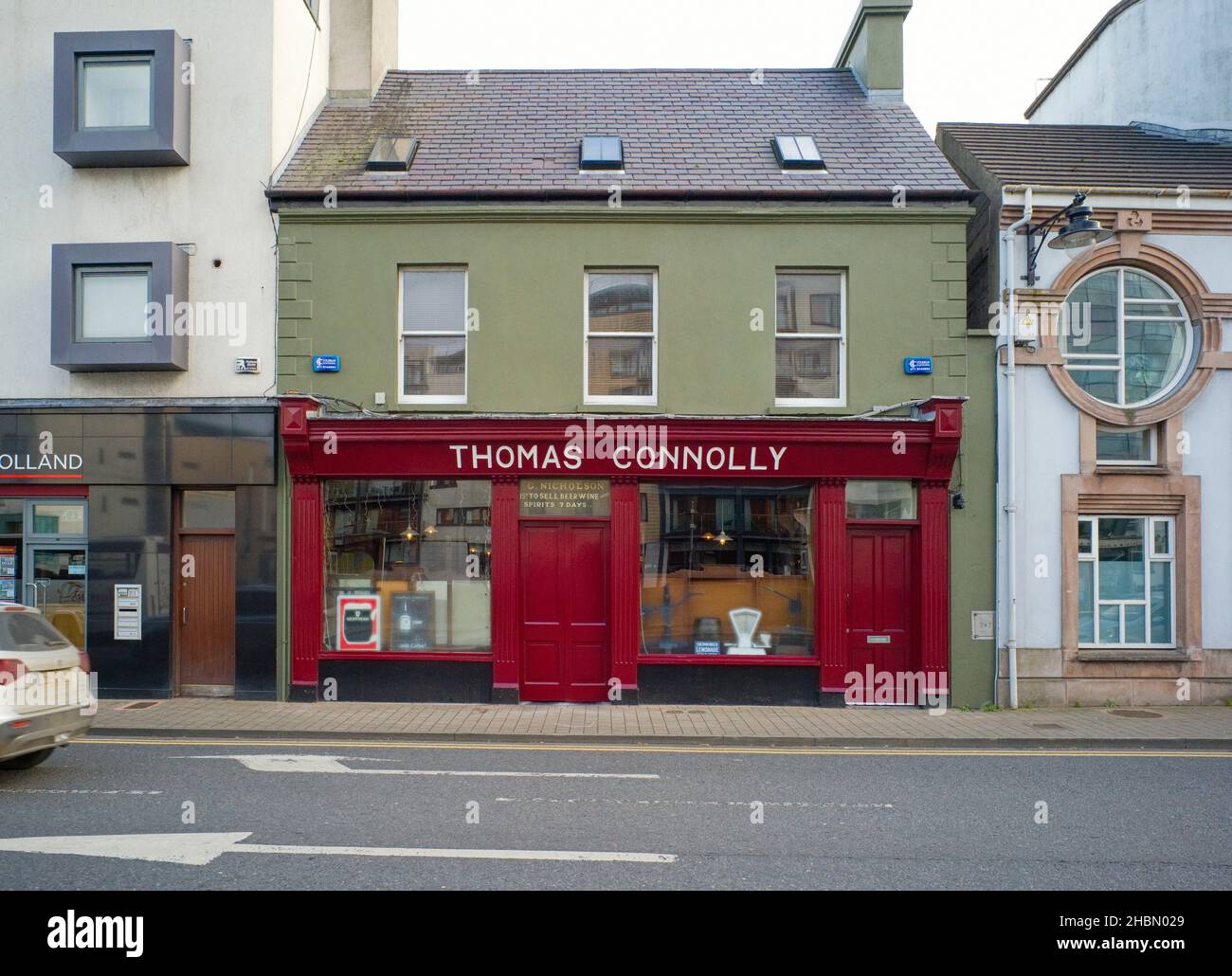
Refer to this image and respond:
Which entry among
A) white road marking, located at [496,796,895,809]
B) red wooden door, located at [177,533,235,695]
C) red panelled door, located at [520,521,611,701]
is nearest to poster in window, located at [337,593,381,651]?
red wooden door, located at [177,533,235,695]

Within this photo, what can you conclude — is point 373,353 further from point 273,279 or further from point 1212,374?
point 1212,374

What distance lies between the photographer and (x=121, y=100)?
12883mm

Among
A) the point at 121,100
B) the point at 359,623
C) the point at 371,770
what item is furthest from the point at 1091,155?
the point at 121,100

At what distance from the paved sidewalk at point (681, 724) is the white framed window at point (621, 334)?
4.56 m

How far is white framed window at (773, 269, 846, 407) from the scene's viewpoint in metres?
12.7

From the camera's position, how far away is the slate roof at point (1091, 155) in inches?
524

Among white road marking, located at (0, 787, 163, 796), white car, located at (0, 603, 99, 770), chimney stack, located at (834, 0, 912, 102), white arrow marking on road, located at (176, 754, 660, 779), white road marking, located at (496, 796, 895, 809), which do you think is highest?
chimney stack, located at (834, 0, 912, 102)

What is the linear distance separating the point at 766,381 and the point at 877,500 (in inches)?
92.0

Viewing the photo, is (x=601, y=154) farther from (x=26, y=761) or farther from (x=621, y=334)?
(x=26, y=761)

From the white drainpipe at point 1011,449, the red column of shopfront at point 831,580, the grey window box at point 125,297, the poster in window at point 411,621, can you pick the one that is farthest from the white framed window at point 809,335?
the grey window box at point 125,297

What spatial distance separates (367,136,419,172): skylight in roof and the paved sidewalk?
8.00 m

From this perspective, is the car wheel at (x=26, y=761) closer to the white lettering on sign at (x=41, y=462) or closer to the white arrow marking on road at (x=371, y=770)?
the white arrow marking on road at (x=371, y=770)

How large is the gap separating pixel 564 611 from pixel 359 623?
298cm

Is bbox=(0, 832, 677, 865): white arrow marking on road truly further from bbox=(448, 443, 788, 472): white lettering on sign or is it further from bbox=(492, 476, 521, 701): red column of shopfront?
bbox=(448, 443, 788, 472): white lettering on sign
